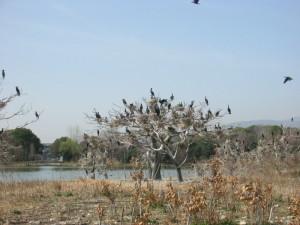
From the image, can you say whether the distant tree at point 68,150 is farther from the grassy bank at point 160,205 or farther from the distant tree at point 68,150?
the grassy bank at point 160,205

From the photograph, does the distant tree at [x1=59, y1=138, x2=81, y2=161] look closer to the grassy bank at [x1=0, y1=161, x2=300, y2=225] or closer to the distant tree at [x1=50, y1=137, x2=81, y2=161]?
the distant tree at [x1=50, y1=137, x2=81, y2=161]

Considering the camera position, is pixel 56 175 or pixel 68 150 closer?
pixel 56 175

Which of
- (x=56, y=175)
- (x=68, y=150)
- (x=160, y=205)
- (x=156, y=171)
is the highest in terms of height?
(x=68, y=150)

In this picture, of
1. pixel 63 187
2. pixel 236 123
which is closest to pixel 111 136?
pixel 236 123

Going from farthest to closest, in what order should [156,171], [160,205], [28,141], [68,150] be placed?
1. [28,141]
2. [68,150]
3. [156,171]
4. [160,205]

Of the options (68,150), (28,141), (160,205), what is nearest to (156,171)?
(160,205)

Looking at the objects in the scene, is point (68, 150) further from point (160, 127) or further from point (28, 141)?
point (160, 127)

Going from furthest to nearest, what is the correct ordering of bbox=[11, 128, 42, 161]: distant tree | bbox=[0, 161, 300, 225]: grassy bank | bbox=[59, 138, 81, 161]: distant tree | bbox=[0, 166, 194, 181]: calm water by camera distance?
1. bbox=[11, 128, 42, 161]: distant tree
2. bbox=[59, 138, 81, 161]: distant tree
3. bbox=[0, 166, 194, 181]: calm water
4. bbox=[0, 161, 300, 225]: grassy bank

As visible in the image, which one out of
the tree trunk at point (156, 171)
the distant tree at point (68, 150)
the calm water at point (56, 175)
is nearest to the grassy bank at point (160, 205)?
the calm water at point (56, 175)

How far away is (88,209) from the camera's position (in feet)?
36.8

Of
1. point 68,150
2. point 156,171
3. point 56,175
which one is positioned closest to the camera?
point 56,175

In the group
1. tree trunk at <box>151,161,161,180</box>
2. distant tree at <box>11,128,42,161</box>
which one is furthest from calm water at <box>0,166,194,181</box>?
distant tree at <box>11,128,42,161</box>

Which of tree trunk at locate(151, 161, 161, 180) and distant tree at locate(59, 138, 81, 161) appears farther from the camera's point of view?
distant tree at locate(59, 138, 81, 161)

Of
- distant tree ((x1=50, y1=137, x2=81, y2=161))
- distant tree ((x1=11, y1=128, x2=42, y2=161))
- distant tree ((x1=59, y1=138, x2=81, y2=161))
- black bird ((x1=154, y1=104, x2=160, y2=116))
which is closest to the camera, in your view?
black bird ((x1=154, y1=104, x2=160, y2=116))
